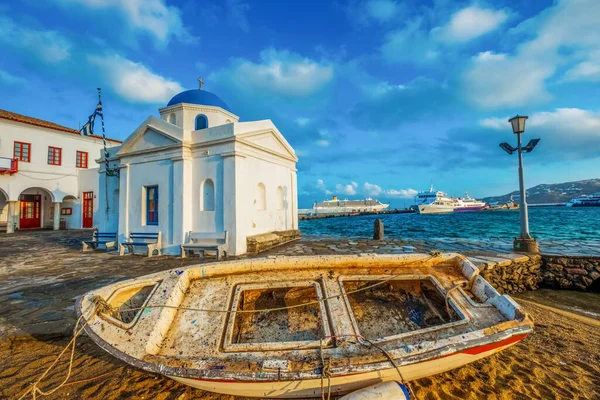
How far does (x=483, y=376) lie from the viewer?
3328 mm

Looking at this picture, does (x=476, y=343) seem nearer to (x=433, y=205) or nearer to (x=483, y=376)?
(x=483, y=376)

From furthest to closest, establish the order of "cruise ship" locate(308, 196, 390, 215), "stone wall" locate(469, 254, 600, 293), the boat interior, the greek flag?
"cruise ship" locate(308, 196, 390, 215), the greek flag, "stone wall" locate(469, 254, 600, 293), the boat interior

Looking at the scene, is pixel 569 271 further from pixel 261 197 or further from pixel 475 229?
pixel 475 229

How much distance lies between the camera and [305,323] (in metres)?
3.55

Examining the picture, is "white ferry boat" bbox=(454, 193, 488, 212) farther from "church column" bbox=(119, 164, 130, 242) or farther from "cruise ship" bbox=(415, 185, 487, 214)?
"church column" bbox=(119, 164, 130, 242)

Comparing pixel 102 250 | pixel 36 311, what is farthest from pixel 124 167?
pixel 36 311

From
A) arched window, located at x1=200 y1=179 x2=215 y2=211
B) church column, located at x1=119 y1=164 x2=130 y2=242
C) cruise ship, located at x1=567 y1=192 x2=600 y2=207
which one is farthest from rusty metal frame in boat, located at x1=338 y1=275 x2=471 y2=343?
cruise ship, located at x1=567 y1=192 x2=600 y2=207

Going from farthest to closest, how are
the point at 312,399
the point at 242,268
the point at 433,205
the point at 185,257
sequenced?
the point at 433,205 → the point at 185,257 → the point at 242,268 → the point at 312,399

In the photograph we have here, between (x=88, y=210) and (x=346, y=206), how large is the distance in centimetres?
7341

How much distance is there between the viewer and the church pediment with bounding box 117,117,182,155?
9734 mm

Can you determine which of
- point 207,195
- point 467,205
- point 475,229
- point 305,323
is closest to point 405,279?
point 305,323

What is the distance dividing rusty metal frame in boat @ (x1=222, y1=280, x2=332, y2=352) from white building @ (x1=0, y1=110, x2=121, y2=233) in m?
23.2

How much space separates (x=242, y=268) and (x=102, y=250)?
1054 centimetres

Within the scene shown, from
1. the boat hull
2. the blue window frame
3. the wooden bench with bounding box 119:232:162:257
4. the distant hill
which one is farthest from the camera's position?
the distant hill
